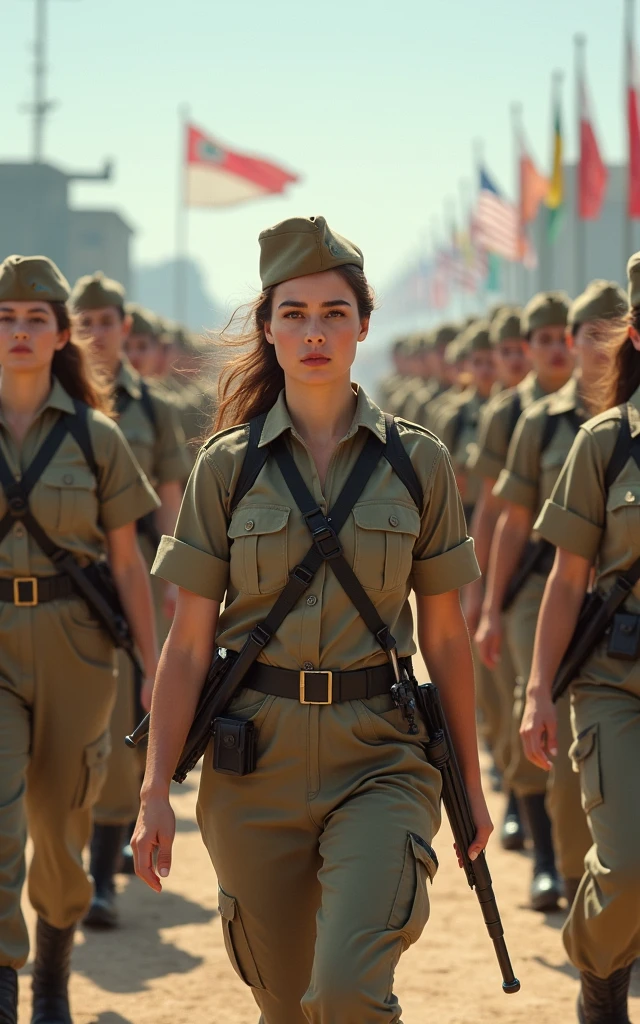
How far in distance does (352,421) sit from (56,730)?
1.90 meters

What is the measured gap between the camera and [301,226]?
4270 mm

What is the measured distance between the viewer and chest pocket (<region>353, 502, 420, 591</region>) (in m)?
4.07

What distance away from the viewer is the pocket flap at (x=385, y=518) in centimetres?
408

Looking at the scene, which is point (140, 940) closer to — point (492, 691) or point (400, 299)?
point (492, 691)

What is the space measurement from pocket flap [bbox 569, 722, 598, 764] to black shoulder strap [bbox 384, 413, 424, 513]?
3.69 ft

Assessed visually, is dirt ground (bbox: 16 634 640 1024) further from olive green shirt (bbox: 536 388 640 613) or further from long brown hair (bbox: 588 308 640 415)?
long brown hair (bbox: 588 308 640 415)

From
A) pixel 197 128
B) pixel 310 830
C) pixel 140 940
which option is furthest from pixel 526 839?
pixel 197 128

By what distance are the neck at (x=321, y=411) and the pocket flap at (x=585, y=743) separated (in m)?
1.27

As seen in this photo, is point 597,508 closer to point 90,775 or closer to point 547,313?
point 90,775

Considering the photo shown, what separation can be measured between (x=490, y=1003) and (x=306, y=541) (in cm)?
285

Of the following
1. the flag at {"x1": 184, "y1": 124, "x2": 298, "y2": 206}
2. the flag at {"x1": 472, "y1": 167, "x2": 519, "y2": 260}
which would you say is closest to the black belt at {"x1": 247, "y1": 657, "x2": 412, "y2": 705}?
the flag at {"x1": 184, "y1": 124, "x2": 298, "y2": 206}

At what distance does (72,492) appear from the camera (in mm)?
5727

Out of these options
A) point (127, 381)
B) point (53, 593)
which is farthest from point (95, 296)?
point (53, 593)

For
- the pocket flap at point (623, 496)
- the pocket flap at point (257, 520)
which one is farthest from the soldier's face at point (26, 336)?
the pocket flap at point (623, 496)
